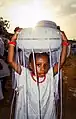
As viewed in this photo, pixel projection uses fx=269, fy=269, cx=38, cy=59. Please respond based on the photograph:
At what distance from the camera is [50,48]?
4.56ft

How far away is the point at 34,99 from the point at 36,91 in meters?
0.04

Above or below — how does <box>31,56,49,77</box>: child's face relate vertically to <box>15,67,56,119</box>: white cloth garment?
above

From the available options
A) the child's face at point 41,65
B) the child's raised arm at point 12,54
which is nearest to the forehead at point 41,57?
the child's face at point 41,65

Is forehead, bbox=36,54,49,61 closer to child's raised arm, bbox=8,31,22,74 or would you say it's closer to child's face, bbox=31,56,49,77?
child's face, bbox=31,56,49,77

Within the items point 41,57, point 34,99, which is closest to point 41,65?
point 41,57

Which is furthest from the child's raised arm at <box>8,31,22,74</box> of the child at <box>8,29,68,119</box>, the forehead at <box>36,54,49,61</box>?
the forehead at <box>36,54,49,61</box>

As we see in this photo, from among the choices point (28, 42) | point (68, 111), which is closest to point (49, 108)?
point (28, 42)

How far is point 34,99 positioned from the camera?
1.36 meters

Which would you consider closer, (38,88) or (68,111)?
(38,88)

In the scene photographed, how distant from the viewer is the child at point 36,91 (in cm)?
136

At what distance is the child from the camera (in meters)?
1.36

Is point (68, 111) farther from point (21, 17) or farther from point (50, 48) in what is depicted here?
point (50, 48)

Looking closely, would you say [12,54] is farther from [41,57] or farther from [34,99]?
[34,99]

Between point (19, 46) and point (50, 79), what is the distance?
24cm
